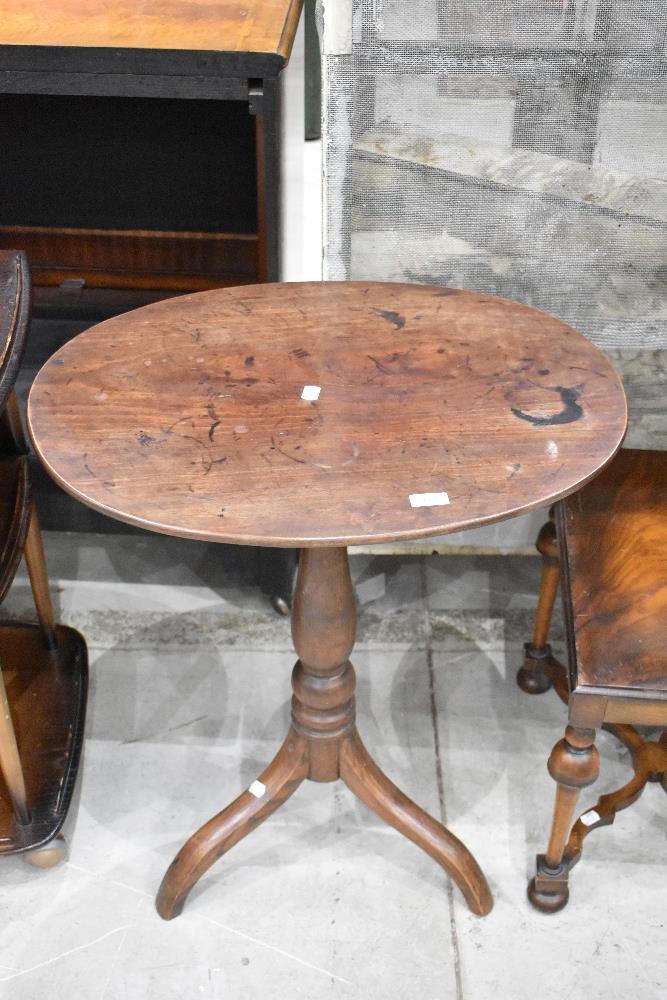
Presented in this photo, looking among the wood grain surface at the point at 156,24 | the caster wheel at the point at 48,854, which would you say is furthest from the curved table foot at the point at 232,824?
the wood grain surface at the point at 156,24

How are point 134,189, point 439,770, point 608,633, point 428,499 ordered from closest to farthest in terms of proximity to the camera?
point 428,499, point 608,633, point 439,770, point 134,189

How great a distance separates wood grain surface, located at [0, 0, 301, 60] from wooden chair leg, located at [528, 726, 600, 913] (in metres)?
1.26

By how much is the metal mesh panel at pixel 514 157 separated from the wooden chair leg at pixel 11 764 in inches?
42.3

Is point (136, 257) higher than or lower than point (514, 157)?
lower

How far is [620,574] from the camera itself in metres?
1.68

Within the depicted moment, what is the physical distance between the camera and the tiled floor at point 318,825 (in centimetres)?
176

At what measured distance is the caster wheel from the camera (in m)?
1.87

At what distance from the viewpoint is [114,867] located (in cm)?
192

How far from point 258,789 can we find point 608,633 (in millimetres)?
673

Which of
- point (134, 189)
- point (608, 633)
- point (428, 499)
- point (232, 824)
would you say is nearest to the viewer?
point (428, 499)

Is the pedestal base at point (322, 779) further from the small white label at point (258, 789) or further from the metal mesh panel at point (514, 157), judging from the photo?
the metal mesh panel at point (514, 157)

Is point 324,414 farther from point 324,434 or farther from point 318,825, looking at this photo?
point 318,825

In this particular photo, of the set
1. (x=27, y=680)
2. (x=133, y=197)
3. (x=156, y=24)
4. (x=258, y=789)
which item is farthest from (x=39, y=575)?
(x=156, y=24)

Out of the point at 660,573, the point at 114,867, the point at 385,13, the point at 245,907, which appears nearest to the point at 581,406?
the point at 660,573
